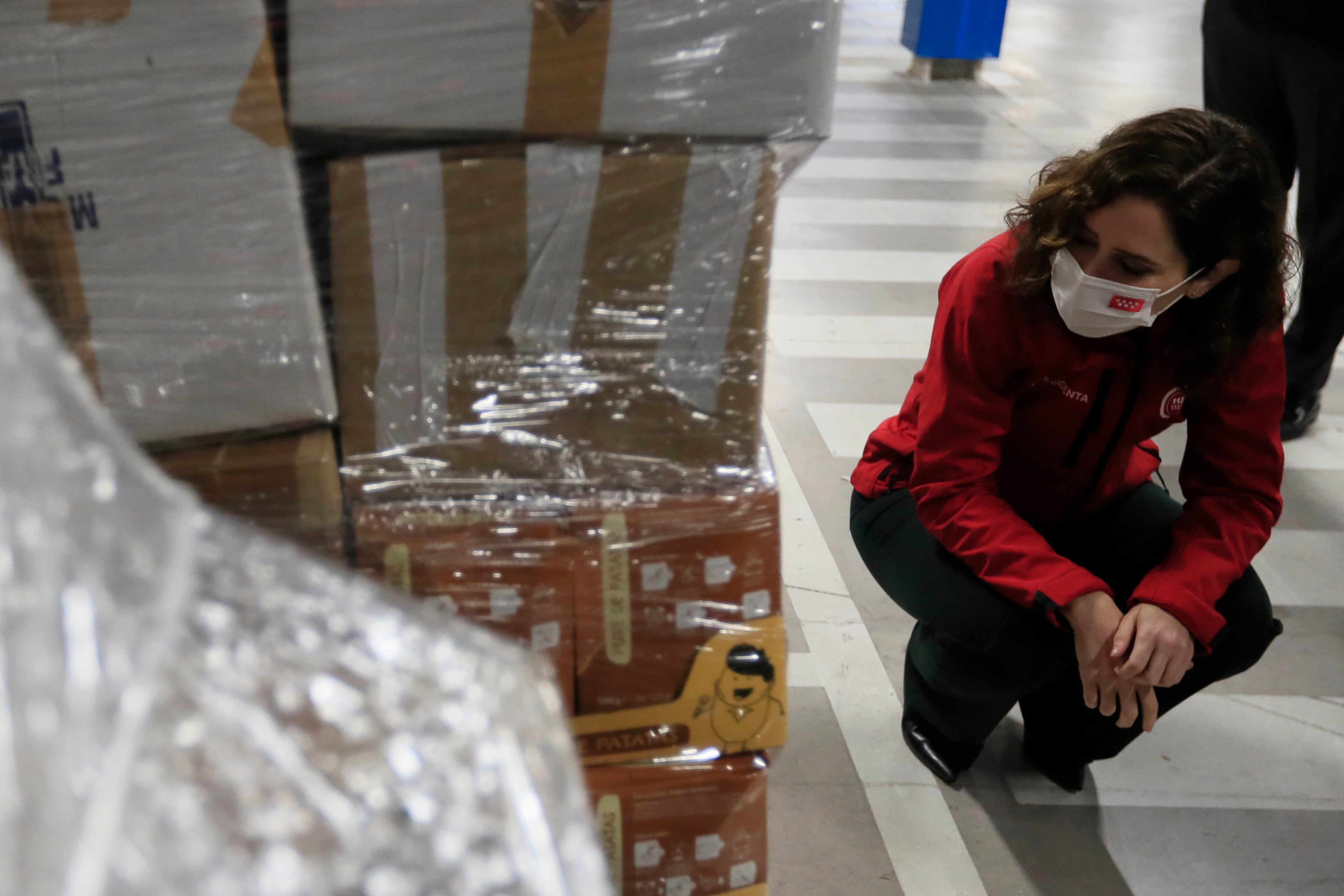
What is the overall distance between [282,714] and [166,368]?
65 centimetres

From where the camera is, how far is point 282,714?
47 centimetres

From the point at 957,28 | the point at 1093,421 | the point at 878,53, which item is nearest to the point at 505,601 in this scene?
the point at 1093,421

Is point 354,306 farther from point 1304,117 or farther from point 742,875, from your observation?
point 1304,117

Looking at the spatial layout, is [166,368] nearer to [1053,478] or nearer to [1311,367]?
[1053,478]

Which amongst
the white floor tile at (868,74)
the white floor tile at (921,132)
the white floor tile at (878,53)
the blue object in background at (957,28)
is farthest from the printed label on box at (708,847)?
the white floor tile at (878,53)

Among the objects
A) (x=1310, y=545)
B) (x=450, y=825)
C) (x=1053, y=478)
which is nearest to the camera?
(x=450, y=825)

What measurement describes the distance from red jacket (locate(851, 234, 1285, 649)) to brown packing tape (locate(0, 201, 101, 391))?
0.93 metres

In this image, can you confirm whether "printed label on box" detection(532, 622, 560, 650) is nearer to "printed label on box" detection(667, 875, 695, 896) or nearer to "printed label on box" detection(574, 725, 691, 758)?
"printed label on box" detection(574, 725, 691, 758)

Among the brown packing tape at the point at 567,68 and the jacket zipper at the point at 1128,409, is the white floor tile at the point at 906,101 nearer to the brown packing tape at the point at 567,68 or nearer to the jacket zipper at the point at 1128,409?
the jacket zipper at the point at 1128,409

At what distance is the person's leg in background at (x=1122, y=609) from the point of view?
1.45 metres

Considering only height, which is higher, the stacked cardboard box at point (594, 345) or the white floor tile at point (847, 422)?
the stacked cardboard box at point (594, 345)

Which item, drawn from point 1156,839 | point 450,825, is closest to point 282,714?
point 450,825

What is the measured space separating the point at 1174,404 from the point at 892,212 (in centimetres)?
290

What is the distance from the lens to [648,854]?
120 centimetres
